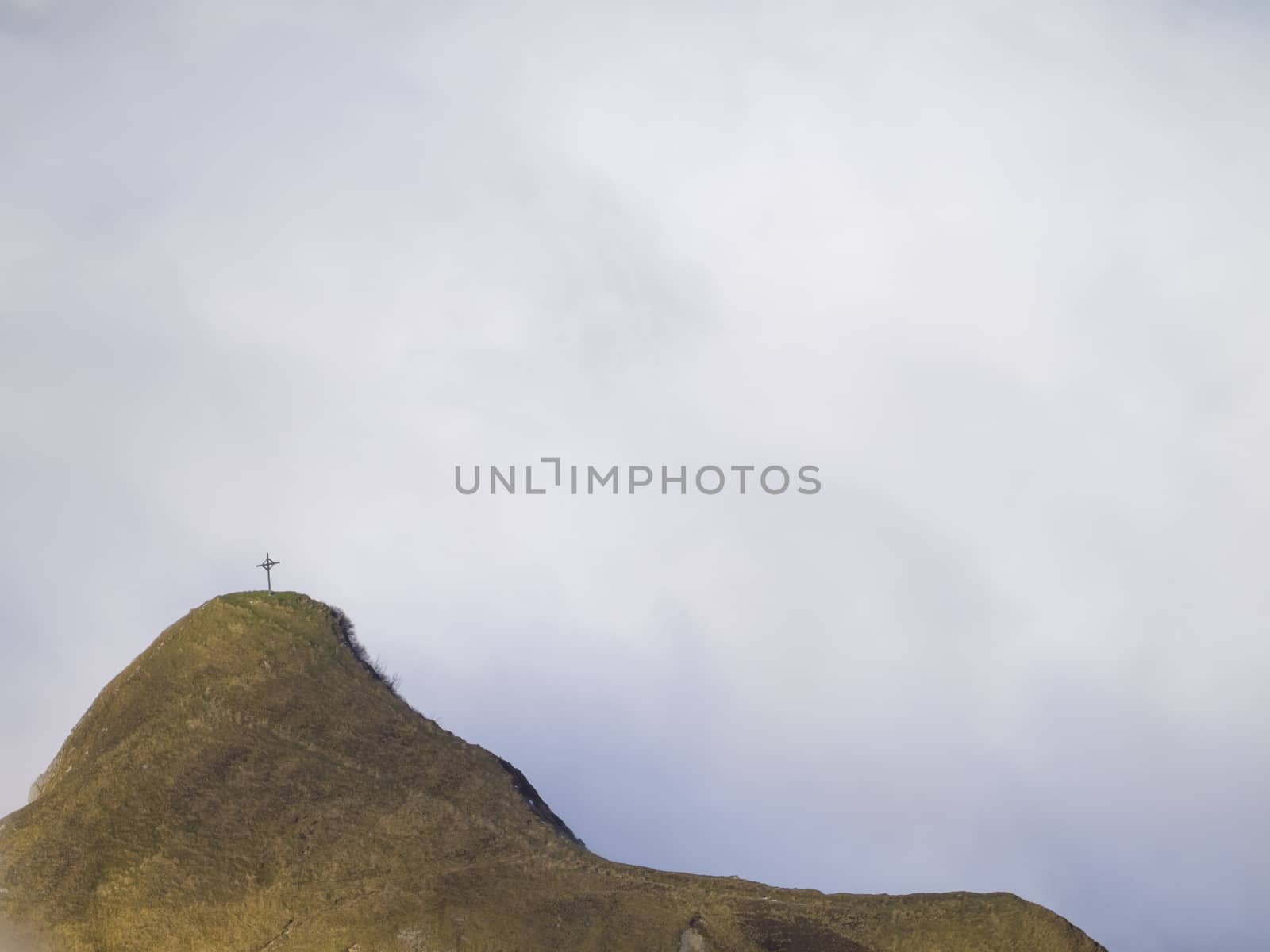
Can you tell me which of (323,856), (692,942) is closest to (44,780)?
(323,856)

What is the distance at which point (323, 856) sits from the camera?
51812 mm

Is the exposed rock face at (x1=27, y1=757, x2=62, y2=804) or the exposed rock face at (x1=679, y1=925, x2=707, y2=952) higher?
the exposed rock face at (x1=27, y1=757, x2=62, y2=804)

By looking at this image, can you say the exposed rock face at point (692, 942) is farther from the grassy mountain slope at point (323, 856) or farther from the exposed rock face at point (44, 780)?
the exposed rock face at point (44, 780)

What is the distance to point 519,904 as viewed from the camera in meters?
49.8

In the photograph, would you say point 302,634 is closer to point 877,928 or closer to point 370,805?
point 370,805

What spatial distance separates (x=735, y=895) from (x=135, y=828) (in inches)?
844

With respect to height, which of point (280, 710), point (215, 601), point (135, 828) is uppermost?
point (215, 601)

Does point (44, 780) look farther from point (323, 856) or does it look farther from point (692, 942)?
point (692, 942)

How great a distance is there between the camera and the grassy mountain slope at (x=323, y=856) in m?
49.0

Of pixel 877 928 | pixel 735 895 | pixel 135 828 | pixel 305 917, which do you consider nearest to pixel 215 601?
pixel 135 828

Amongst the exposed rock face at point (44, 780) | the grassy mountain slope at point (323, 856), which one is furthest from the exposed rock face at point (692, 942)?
the exposed rock face at point (44, 780)

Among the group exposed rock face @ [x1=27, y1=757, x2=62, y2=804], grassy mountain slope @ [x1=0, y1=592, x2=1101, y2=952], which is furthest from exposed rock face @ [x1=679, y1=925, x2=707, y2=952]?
exposed rock face @ [x1=27, y1=757, x2=62, y2=804]

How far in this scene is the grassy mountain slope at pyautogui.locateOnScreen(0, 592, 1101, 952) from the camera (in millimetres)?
48969

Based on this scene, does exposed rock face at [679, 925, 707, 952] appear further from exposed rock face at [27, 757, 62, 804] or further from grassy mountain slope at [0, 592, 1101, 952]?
exposed rock face at [27, 757, 62, 804]
